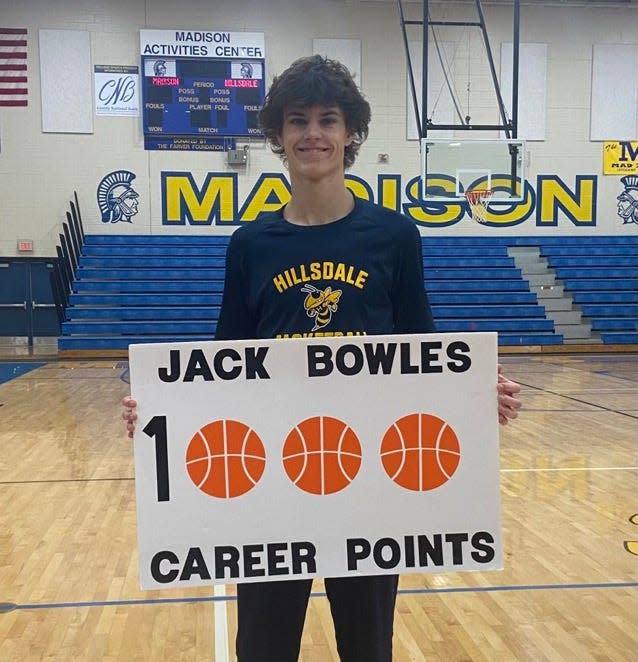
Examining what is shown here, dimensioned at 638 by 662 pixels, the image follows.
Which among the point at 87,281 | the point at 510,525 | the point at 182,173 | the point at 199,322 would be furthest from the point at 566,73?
the point at 510,525

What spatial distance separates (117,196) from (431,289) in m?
5.74

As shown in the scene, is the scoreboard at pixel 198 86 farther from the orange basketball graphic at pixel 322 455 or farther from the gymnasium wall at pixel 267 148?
the orange basketball graphic at pixel 322 455

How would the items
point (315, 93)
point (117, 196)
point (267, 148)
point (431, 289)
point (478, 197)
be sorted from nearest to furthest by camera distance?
point (315, 93) < point (478, 197) < point (431, 289) < point (117, 196) < point (267, 148)

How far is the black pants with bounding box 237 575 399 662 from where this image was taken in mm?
1396

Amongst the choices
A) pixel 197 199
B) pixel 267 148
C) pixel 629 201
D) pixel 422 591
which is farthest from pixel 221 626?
pixel 629 201

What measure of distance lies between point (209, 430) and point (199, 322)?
9958 millimetres

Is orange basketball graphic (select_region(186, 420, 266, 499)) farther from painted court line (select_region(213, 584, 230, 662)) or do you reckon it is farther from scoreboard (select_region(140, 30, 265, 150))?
scoreboard (select_region(140, 30, 265, 150))

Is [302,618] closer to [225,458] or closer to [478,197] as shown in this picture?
[225,458]

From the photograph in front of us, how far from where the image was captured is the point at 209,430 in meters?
1.48

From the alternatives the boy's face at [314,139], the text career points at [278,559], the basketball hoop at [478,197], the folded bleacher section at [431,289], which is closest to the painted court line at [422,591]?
the text career points at [278,559]

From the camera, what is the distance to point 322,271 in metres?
1.41

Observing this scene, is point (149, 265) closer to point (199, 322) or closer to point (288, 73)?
point (199, 322)

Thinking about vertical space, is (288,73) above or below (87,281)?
above

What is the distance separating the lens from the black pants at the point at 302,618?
1.40 metres
